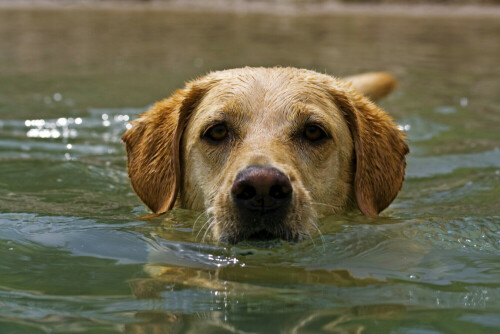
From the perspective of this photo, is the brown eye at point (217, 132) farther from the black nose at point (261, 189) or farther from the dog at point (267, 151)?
the black nose at point (261, 189)

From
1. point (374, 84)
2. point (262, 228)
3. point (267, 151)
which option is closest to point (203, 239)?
point (262, 228)

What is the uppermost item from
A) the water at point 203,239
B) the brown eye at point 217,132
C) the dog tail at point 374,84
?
the dog tail at point 374,84

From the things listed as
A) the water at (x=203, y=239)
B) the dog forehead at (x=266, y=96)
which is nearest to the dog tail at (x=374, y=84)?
the water at (x=203, y=239)

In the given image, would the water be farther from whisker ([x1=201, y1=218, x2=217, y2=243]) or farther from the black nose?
the black nose

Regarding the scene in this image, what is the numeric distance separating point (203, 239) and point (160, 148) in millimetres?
1025

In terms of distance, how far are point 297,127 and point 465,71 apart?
9.26 m

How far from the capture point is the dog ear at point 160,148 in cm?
526

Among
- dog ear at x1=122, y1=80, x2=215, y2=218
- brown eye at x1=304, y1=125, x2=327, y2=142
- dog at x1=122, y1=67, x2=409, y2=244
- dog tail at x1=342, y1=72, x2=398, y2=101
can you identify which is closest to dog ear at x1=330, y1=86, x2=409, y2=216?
dog at x1=122, y1=67, x2=409, y2=244

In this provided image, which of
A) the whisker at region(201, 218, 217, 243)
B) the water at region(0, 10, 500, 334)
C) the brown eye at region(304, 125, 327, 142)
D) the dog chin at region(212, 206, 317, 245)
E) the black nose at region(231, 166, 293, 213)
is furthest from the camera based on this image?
the brown eye at region(304, 125, 327, 142)

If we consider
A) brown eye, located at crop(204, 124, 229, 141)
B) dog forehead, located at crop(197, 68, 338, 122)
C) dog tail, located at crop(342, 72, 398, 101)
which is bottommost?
brown eye, located at crop(204, 124, 229, 141)

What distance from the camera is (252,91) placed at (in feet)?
16.5

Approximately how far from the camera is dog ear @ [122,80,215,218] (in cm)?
526

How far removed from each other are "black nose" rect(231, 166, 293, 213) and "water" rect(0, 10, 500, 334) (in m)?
0.31

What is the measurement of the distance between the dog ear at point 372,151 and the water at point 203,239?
192mm
